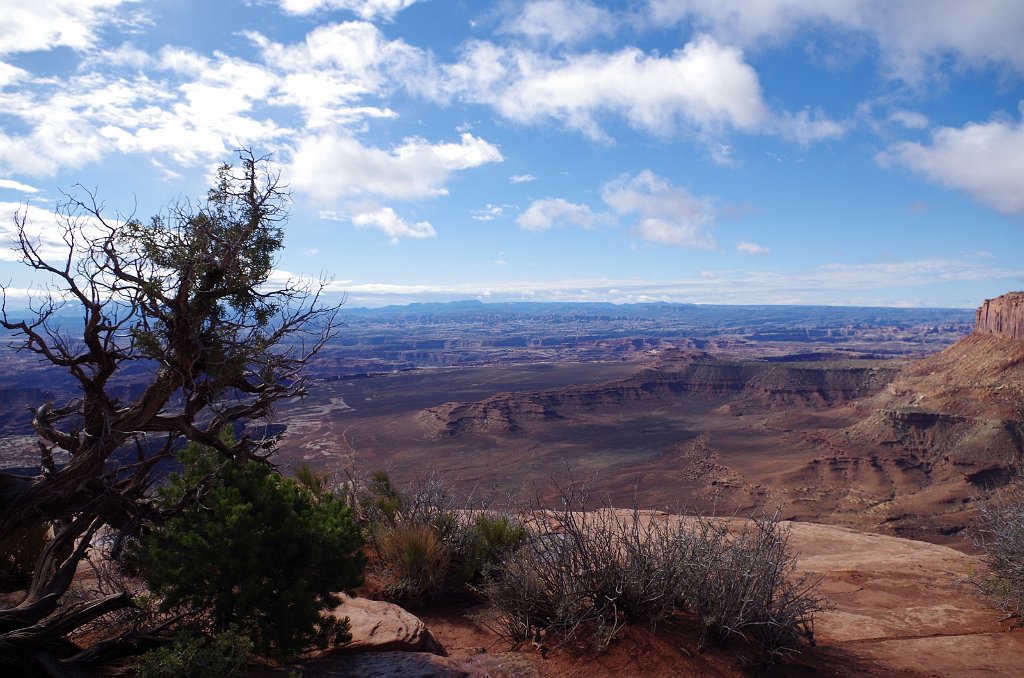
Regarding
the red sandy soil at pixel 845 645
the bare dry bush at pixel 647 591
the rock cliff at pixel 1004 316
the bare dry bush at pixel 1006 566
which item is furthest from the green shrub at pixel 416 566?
the rock cliff at pixel 1004 316

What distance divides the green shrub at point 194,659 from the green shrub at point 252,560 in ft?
0.61

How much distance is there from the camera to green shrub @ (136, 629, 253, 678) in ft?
12.8

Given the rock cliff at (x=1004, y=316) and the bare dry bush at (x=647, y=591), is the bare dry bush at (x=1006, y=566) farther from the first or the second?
the rock cliff at (x=1004, y=316)

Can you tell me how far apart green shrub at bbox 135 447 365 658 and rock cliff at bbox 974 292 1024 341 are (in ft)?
178

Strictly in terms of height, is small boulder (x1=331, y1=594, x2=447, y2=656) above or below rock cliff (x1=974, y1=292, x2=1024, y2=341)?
below

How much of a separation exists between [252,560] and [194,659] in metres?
0.78

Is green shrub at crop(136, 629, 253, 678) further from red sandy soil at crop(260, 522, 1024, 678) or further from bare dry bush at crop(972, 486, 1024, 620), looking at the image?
bare dry bush at crop(972, 486, 1024, 620)

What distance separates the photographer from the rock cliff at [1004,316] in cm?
4519

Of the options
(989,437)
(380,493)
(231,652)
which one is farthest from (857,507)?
(231,652)

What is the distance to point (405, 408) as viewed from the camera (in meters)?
63.1

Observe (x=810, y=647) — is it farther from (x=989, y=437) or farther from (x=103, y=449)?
(x=989, y=437)

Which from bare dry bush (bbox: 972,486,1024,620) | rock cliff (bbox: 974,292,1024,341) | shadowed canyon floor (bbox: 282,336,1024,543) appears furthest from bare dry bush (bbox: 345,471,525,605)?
rock cliff (bbox: 974,292,1024,341)

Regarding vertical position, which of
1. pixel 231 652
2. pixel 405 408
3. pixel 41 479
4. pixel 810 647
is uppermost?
pixel 41 479

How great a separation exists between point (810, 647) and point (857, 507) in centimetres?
2899
